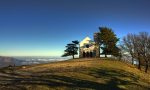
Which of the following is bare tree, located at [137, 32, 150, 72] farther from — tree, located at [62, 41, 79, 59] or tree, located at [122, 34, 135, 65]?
tree, located at [62, 41, 79, 59]

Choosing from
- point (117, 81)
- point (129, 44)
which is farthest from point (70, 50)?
point (117, 81)

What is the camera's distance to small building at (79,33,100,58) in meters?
91.3

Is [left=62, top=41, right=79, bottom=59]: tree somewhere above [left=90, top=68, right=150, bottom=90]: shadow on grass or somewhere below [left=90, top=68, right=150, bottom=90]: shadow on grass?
above

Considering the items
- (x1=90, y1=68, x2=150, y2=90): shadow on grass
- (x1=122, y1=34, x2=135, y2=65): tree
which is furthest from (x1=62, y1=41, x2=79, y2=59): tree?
(x1=90, y1=68, x2=150, y2=90): shadow on grass

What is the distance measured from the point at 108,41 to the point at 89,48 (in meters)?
10.1

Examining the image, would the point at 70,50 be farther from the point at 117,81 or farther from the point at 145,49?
the point at 117,81

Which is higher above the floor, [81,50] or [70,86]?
[81,50]

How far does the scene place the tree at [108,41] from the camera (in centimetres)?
8450

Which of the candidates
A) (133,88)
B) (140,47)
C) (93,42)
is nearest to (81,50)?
(93,42)

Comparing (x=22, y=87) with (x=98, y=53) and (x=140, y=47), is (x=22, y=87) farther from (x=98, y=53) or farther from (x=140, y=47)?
(x=98, y=53)

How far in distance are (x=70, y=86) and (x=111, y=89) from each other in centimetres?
465

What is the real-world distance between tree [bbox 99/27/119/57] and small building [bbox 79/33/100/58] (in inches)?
165

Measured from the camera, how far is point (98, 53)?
300 ft

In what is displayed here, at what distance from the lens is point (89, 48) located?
306 feet
